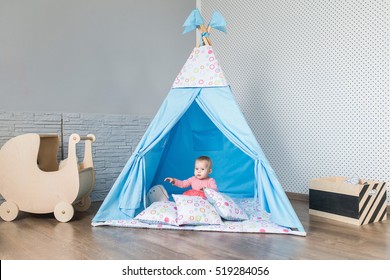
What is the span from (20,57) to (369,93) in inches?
102

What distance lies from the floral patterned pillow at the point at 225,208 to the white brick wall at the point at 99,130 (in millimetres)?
1238

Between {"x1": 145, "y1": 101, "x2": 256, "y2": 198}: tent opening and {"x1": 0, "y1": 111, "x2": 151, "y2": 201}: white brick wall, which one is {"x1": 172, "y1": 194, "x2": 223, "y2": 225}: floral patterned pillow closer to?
{"x1": 145, "y1": 101, "x2": 256, "y2": 198}: tent opening

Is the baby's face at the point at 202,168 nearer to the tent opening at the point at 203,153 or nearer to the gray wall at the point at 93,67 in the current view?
the tent opening at the point at 203,153

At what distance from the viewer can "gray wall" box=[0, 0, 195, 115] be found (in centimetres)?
268

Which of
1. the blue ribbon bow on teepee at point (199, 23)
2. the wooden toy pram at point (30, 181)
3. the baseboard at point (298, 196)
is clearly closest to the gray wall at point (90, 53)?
the wooden toy pram at point (30, 181)

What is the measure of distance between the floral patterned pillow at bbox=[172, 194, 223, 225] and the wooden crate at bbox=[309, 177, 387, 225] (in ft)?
2.63

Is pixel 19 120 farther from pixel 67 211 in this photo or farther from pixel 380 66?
pixel 380 66

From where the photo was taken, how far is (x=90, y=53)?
10.0 feet

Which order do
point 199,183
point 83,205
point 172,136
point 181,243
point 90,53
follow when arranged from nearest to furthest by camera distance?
1. point 181,243
2. point 199,183
3. point 83,205
4. point 172,136
5. point 90,53

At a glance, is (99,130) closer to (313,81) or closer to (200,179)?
(200,179)

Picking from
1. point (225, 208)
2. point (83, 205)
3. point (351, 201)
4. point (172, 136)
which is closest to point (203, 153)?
point (172, 136)

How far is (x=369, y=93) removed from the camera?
100 inches

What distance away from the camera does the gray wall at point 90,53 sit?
268cm

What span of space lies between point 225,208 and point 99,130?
4.79ft
